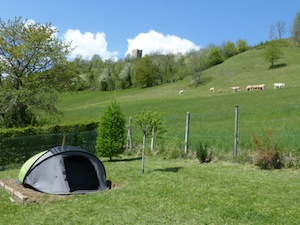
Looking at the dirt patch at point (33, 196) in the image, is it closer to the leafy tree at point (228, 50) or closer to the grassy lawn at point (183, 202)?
the grassy lawn at point (183, 202)

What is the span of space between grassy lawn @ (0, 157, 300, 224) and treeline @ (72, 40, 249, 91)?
63364 mm

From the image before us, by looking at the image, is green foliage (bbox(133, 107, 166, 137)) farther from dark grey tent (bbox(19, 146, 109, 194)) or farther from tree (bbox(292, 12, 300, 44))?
tree (bbox(292, 12, 300, 44))

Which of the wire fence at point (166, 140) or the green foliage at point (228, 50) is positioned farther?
the green foliage at point (228, 50)

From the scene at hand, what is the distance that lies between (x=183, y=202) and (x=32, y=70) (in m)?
20.4

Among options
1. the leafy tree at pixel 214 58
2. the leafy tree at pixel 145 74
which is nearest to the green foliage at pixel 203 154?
the leafy tree at pixel 145 74

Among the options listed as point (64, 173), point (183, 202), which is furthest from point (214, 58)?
point (183, 202)

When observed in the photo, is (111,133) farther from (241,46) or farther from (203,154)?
(241,46)

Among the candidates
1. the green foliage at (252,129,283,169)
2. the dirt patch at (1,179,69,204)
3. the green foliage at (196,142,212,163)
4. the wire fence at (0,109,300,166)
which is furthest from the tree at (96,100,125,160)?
the green foliage at (252,129,283,169)

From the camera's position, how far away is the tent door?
9.91m

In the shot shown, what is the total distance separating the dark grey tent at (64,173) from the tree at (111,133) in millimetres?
4378

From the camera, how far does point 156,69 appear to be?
86812 millimetres

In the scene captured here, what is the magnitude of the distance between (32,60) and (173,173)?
17241 millimetres

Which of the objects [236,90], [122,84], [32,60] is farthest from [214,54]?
[32,60]

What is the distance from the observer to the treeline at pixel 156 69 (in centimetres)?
8381
